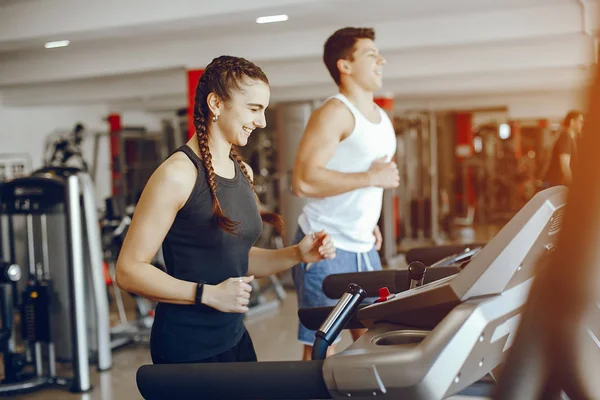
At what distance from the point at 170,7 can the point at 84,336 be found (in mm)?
2177

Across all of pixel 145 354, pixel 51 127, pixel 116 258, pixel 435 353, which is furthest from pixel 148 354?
pixel 51 127

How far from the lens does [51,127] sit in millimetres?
11250

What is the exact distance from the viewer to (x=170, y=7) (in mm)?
4500

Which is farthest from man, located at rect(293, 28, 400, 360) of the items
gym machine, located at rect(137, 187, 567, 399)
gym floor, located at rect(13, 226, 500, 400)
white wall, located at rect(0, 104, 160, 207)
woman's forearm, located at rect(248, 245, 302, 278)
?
white wall, located at rect(0, 104, 160, 207)

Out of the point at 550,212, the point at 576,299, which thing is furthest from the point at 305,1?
the point at 576,299

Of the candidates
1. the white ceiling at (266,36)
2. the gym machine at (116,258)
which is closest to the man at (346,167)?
the white ceiling at (266,36)

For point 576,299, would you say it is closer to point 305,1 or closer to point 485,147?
point 305,1

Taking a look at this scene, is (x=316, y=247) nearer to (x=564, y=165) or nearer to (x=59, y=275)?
(x=59, y=275)

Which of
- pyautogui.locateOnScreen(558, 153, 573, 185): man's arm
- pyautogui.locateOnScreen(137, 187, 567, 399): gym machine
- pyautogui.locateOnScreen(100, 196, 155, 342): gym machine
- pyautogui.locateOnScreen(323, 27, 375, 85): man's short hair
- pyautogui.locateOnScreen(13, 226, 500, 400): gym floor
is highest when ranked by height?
pyautogui.locateOnScreen(323, 27, 375, 85): man's short hair

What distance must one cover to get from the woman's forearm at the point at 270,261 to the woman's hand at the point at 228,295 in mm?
317

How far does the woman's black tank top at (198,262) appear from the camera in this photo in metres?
1.51

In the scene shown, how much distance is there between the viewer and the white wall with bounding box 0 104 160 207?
33.8 feet

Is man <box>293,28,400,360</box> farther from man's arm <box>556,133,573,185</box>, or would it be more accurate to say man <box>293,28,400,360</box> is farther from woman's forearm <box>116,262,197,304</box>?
man's arm <box>556,133,573,185</box>

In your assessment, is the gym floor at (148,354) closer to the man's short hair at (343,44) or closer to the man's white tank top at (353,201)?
the man's white tank top at (353,201)
